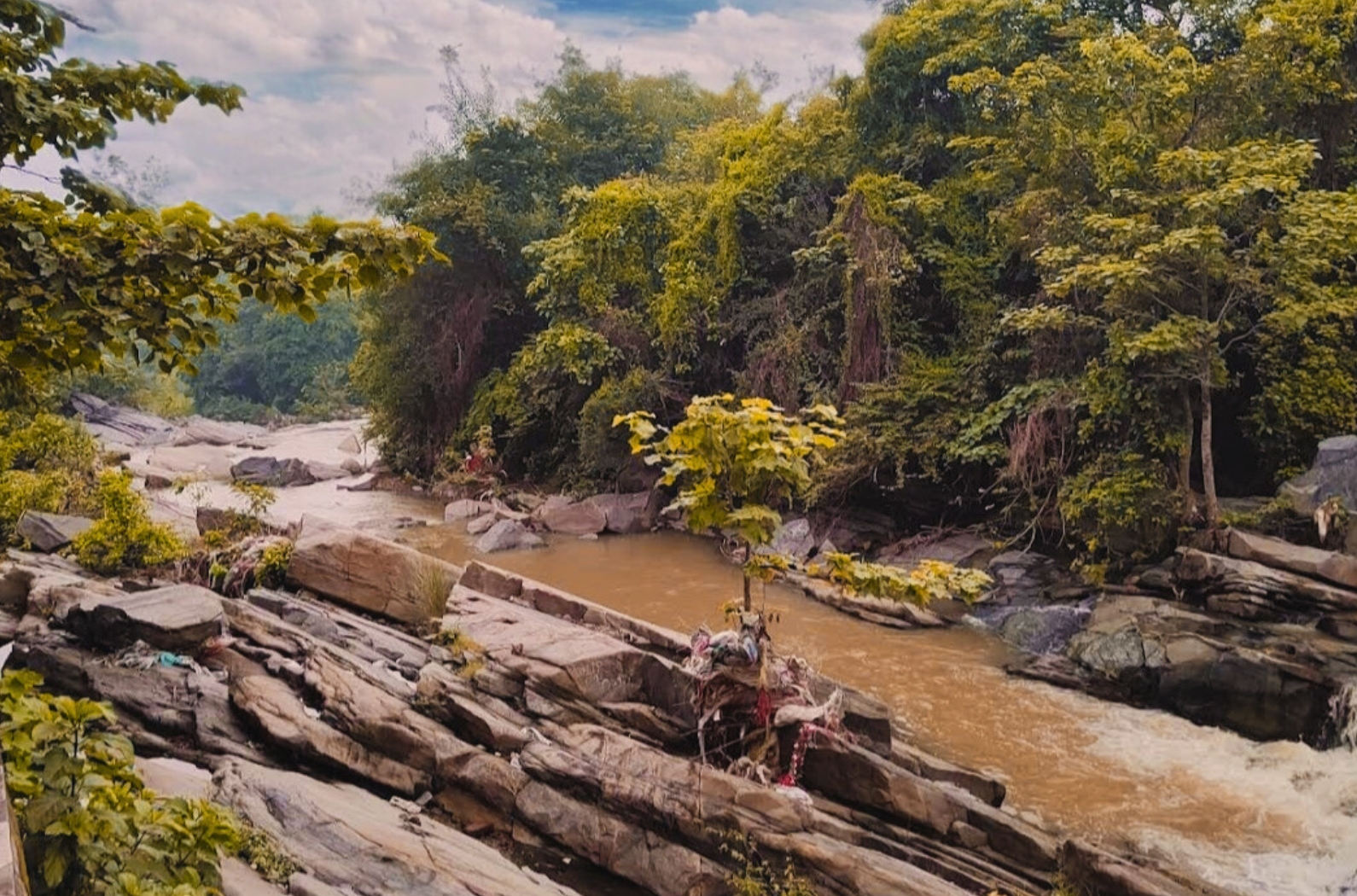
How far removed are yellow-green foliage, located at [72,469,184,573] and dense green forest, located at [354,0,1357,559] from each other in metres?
10.2

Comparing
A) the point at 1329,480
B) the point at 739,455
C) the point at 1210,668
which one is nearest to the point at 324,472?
the point at 739,455

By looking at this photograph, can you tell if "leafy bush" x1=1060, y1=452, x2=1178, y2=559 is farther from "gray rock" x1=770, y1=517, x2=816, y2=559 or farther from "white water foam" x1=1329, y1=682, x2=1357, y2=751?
"gray rock" x1=770, y1=517, x2=816, y2=559

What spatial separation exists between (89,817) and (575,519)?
16013 millimetres

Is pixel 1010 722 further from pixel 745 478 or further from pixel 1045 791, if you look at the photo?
pixel 745 478

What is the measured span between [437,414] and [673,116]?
11.7 m

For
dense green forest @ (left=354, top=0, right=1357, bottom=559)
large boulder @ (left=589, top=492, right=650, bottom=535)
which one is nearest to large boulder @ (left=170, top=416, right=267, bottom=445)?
dense green forest @ (left=354, top=0, right=1357, bottom=559)

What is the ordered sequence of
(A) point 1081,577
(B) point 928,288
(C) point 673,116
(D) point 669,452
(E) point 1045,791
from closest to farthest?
(D) point 669,452, (E) point 1045,791, (A) point 1081,577, (B) point 928,288, (C) point 673,116

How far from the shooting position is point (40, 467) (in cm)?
1388

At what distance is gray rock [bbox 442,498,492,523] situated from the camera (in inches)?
790

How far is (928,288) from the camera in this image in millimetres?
17625

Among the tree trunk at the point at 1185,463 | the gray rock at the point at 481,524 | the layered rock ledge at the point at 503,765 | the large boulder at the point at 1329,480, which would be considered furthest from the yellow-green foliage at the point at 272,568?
the large boulder at the point at 1329,480

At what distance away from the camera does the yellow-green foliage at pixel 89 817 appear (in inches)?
108

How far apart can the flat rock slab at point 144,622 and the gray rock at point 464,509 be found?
12891 millimetres

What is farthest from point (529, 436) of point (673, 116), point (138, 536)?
point (138, 536)
